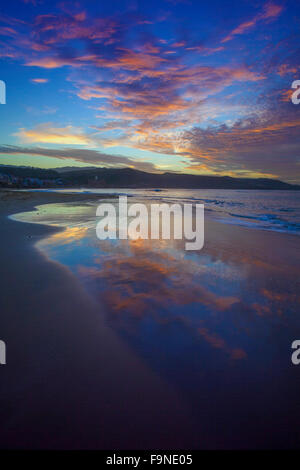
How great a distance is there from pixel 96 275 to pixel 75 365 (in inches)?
108

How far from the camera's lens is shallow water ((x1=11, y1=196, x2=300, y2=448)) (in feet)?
6.54

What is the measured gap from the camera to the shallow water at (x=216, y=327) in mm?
1992

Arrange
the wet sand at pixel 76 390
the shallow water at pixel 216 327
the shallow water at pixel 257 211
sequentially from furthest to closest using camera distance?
the shallow water at pixel 257 211
the shallow water at pixel 216 327
the wet sand at pixel 76 390

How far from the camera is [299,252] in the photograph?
7543mm

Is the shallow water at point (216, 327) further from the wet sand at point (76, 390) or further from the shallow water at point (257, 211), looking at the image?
the shallow water at point (257, 211)

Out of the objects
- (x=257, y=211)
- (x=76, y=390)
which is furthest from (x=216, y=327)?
(x=257, y=211)

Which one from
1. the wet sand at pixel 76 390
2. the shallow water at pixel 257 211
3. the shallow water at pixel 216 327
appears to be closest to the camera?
the wet sand at pixel 76 390

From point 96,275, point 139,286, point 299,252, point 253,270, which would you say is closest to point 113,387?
point 139,286

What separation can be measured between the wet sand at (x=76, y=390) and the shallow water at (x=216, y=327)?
0.22 metres

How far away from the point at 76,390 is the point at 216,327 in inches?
79.6

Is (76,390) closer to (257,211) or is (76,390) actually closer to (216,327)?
(216,327)

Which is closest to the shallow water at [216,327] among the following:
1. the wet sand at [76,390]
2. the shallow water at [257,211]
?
the wet sand at [76,390]

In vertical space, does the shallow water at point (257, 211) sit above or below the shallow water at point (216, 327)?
above
